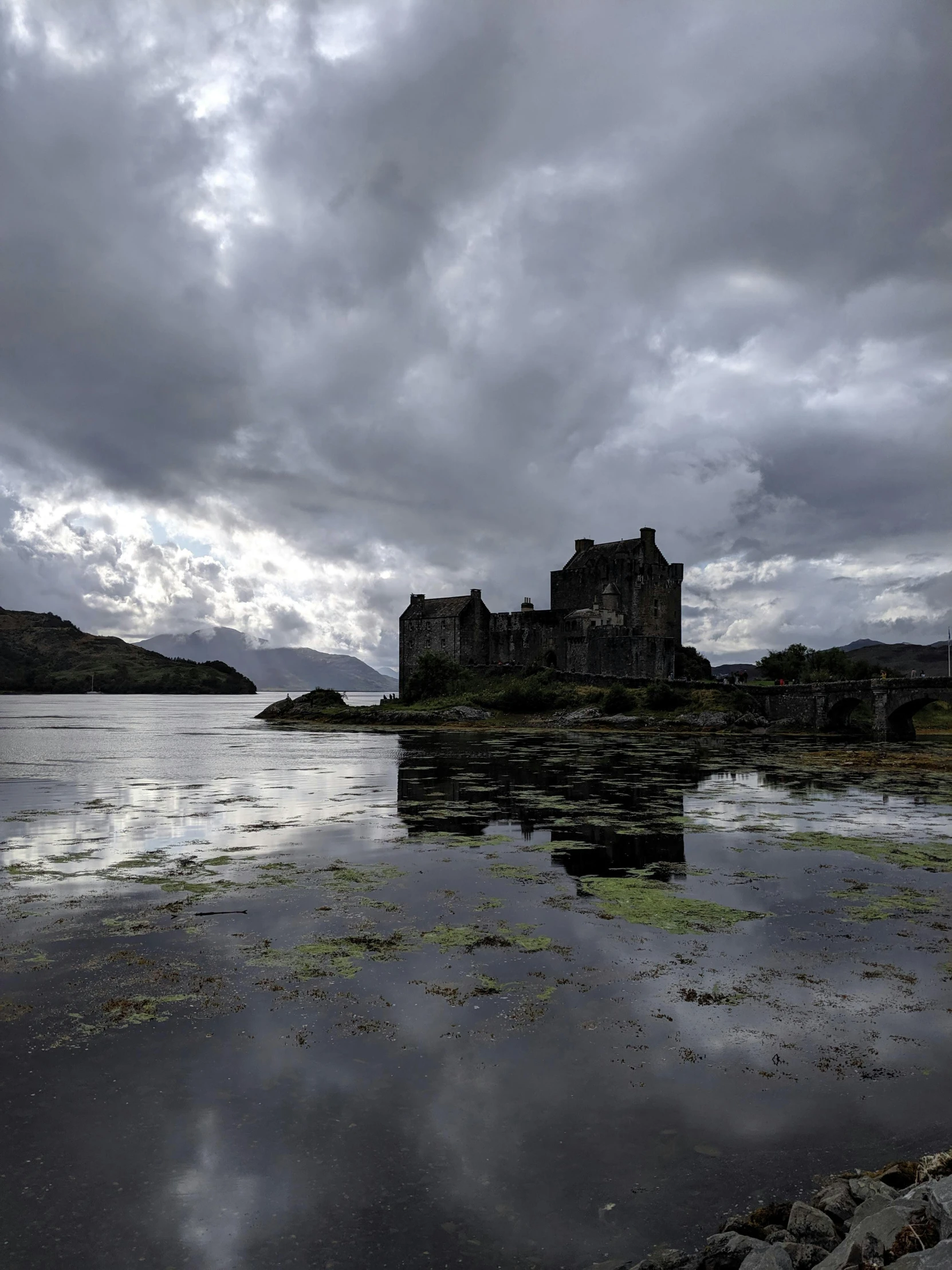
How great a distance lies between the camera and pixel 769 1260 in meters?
4.06

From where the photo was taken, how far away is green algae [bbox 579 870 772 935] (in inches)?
428

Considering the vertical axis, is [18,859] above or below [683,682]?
below

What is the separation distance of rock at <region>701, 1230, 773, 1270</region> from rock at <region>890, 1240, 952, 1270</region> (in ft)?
2.27

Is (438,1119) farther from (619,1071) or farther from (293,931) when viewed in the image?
(293,931)

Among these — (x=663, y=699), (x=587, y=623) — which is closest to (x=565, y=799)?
(x=663, y=699)

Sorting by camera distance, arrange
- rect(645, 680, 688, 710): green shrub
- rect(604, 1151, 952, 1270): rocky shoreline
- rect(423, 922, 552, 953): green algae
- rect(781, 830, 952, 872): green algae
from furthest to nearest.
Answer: rect(645, 680, 688, 710): green shrub
rect(781, 830, 952, 872): green algae
rect(423, 922, 552, 953): green algae
rect(604, 1151, 952, 1270): rocky shoreline

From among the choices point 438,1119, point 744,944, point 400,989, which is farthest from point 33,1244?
point 744,944

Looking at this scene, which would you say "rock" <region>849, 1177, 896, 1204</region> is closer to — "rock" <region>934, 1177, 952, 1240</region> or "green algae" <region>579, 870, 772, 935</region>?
"rock" <region>934, 1177, 952, 1240</region>

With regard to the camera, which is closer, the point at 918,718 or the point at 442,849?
the point at 442,849

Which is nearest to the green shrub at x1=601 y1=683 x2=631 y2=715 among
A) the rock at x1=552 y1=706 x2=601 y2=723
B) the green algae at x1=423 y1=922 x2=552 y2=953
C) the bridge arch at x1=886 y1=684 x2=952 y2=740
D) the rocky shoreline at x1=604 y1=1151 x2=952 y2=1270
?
the rock at x1=552 y1=706 x2=601 y2=723

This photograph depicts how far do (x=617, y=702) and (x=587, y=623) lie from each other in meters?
13.2

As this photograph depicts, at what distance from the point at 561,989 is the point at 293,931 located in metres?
3.83

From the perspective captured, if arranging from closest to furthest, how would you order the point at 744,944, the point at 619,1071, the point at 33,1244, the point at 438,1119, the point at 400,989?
the point at 33,1244
the point at 438,1119
the point at 619,1071
the point at 400,989
the point at 744,944

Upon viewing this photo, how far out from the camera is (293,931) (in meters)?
10.3
